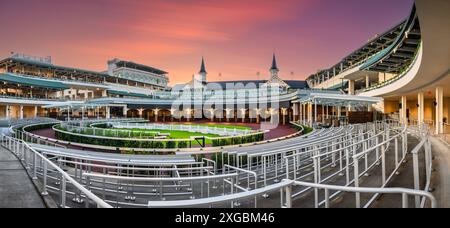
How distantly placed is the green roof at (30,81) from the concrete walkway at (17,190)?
153ft

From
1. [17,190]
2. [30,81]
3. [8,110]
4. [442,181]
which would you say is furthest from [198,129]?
[30,81]

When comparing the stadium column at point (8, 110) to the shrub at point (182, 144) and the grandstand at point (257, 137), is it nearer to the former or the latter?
the grandstand at point (257, 137)

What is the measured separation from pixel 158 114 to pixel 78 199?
57307mm

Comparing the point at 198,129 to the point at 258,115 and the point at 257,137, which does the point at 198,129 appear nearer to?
the point at 257,137

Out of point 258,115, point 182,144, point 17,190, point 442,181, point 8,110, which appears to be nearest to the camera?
point 17,190

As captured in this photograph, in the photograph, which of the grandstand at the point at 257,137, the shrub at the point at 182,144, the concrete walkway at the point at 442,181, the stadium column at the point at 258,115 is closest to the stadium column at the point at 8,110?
the grandstand at the point at 257,137

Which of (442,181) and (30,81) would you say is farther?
(30,81)

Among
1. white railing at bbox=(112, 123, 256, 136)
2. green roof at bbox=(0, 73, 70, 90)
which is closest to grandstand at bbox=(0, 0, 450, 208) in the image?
white railing at bbox=(112, 123, 256, 136)

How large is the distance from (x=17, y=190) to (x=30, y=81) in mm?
52348

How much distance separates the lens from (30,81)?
147 ft

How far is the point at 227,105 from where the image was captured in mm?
49156
